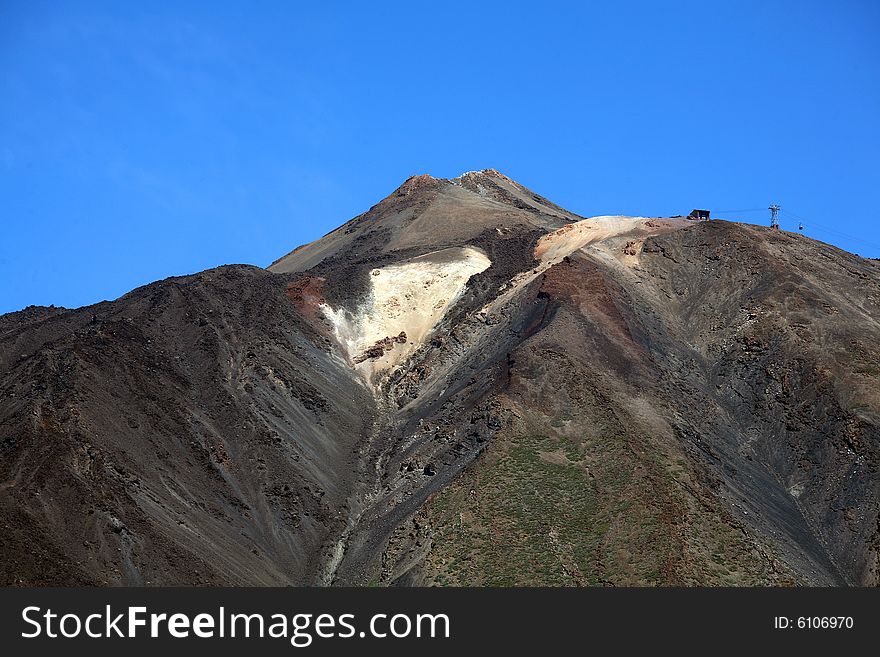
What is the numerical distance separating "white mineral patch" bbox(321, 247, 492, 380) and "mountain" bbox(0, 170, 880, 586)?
0.82 feet

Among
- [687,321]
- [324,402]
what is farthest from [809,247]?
[324,402]

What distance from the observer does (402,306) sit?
295 feet

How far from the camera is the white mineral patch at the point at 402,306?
8519 cm

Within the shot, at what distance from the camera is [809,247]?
88.5m

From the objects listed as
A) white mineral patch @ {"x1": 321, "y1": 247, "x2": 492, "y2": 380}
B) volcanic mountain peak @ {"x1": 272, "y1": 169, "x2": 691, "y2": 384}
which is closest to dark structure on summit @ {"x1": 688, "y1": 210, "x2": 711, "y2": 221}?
volcanic mountain peak @ {"x1": 272, "y1": 169, "x2": 691, "y2": 384}

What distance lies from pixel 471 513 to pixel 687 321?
94.8 ft

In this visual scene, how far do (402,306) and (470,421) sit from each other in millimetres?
24608

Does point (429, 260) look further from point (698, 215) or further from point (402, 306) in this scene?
point (698, 215)

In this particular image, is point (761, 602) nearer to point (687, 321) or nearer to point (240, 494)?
point (240, 494)

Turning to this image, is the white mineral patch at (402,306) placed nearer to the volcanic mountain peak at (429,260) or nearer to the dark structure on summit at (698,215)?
the volcanic mountain peak at (429,260)

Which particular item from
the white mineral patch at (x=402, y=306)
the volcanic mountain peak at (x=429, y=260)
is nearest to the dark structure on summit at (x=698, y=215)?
the volcanic mountain peak at (x=429, y=260)

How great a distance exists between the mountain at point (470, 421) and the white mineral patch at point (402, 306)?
0.25 m

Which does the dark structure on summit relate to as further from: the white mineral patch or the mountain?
the white mineral patch

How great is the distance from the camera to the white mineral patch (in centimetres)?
8519
